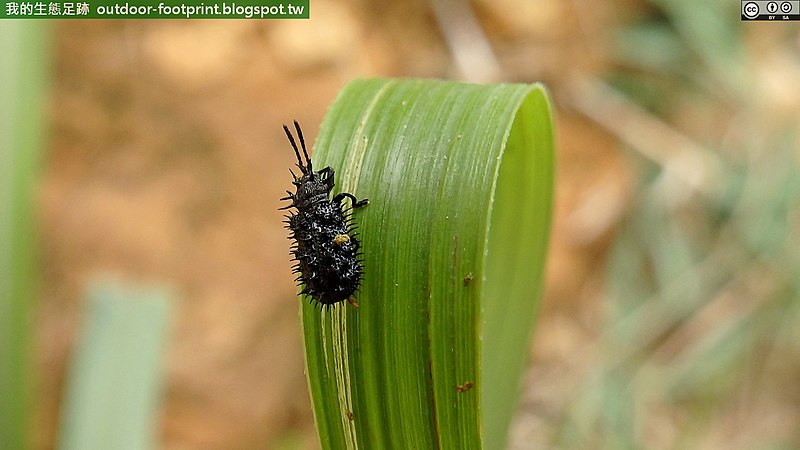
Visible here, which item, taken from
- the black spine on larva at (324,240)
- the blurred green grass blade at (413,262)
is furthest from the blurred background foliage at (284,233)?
the blurred green grass blade at (413,262)

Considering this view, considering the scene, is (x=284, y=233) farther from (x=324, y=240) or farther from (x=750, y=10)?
(x=750, y=10)

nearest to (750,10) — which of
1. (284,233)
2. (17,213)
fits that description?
(17,213)

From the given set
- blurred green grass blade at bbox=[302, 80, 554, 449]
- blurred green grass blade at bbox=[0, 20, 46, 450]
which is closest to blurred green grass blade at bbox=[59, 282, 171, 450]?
blurred green grass blade at bbox=[0, 20, 46, 450]

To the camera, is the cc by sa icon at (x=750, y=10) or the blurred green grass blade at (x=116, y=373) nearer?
the blurred green grass blade at (x=116, y=373)

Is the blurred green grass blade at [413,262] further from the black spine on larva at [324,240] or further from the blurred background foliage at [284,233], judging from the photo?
the blurred background foliage at [284,233]

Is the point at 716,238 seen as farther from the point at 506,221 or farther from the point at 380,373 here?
the point at 380,373

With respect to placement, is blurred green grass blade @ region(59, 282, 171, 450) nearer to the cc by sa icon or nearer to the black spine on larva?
the black spine on larva

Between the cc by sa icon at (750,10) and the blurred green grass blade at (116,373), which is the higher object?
the cc by sa icon at (750,10)
